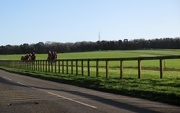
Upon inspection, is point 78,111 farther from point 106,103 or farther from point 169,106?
point 169,106

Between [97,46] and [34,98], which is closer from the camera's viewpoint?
[34,98]

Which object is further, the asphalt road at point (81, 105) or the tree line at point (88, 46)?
the tree line at point (88, 46)

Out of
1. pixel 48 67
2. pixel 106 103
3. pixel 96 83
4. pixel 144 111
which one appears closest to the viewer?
pixel 144 111

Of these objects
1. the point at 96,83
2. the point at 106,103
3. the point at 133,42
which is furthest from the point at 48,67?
the point at 133,42

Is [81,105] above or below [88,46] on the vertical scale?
below

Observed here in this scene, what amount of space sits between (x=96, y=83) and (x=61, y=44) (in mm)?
132112

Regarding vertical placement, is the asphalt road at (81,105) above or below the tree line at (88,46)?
below

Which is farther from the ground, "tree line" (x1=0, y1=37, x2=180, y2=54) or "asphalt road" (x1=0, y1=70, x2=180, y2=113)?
"tree line" (x1=0, y1=37, x2=180, y2=54)

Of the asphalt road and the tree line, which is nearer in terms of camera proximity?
the asphalt road

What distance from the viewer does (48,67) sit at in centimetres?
3719

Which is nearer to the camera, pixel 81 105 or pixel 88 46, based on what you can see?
pixel 81 105

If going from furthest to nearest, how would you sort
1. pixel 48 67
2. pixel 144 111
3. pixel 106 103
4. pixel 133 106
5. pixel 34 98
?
1. pixel 48 67
2. pixel 34 98
3. pixel 106 103
4. pixel 133 106
5. pixel 144 111

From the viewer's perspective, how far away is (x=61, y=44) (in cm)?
15075

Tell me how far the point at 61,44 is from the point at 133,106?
14020 cm
